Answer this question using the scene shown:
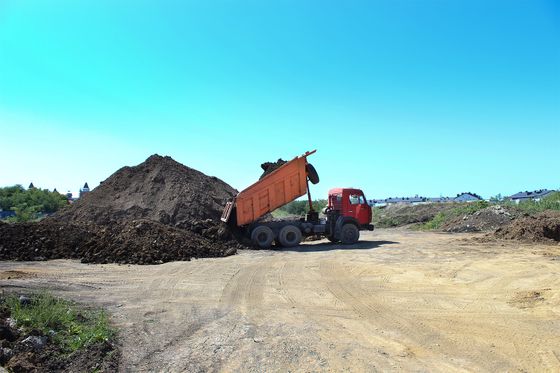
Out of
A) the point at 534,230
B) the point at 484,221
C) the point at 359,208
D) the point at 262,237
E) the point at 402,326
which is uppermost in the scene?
the point at 359,208

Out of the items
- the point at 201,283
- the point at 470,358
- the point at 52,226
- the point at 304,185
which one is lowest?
the point at 470,358

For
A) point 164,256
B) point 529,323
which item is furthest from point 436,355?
point 164,256

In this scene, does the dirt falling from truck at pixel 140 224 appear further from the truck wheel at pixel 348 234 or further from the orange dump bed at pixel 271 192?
the truck wheel at pixel 348 234

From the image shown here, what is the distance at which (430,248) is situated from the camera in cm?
1895

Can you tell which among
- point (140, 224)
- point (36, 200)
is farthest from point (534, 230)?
point (36, 200)

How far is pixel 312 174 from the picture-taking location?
2119 cm

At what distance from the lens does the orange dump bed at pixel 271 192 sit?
66.6ft

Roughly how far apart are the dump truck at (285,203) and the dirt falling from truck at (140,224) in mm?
1147

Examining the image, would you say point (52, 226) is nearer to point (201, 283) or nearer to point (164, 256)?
point (164, 256)

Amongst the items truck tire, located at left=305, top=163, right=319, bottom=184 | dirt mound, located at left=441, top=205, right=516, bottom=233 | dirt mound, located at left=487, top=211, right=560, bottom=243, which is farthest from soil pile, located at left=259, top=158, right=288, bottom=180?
dirt mound, located at left=441, top=205, right=516, bottom=233

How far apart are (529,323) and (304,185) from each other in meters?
14.3

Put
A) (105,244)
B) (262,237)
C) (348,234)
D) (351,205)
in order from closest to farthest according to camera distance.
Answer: (105,244)
(262,237)
(348,234)
(351,205)

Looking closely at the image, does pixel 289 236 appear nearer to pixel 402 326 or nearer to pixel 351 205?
pixel 351 205

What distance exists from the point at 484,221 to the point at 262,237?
17390 millimetres
